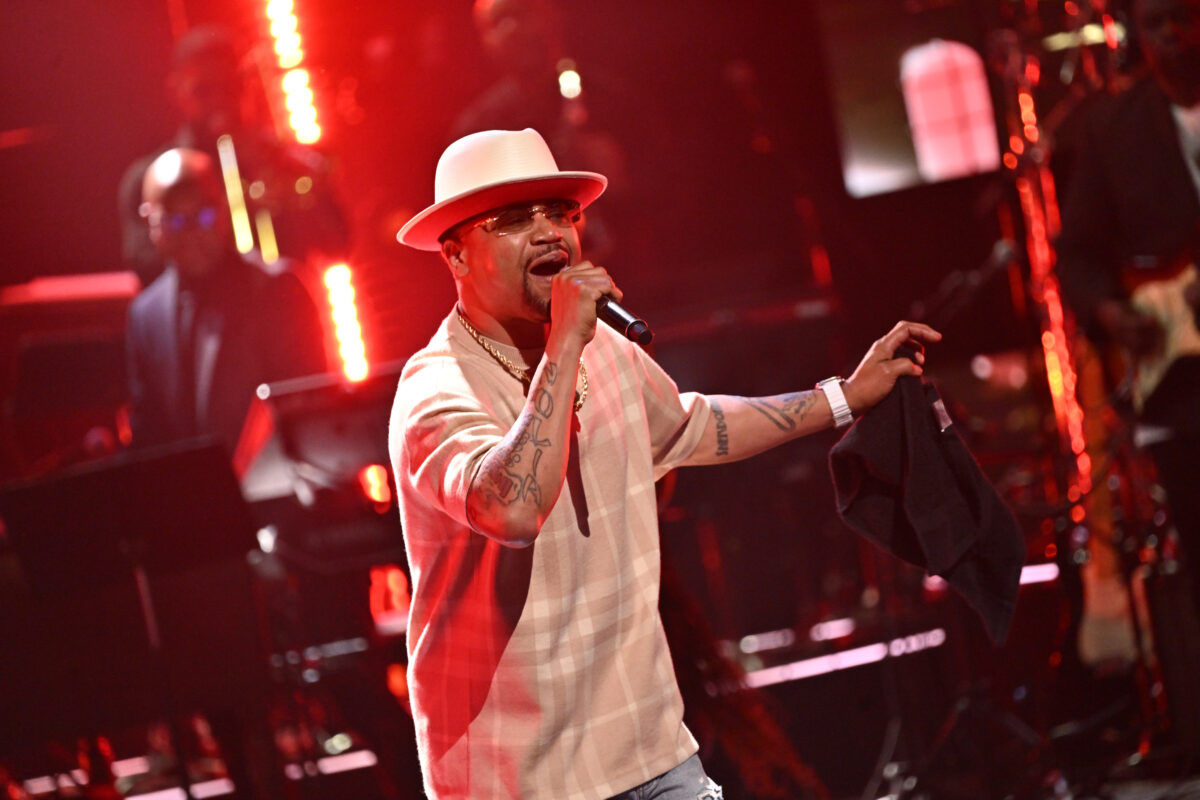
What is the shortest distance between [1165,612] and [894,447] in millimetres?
2695

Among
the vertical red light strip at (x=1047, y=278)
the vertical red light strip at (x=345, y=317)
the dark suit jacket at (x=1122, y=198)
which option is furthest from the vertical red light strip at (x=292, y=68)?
the dark suit jacket at (x=1122, y=198)

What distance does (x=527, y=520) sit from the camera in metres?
2.30

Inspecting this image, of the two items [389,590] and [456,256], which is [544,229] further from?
[389,590]

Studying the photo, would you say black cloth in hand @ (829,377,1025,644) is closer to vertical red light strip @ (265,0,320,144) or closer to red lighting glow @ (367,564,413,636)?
red lighting glow @ (367,564,413,636)

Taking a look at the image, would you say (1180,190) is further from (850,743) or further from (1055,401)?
(850,743)

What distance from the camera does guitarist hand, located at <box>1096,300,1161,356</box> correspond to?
16.1ft

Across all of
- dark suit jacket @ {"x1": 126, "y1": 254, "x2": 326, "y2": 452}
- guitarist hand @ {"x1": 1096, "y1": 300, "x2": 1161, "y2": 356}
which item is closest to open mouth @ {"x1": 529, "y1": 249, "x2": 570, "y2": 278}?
guitarist hand @ {"x1": 1096, "y1": 300, "x2": 1161, "y2": 356}

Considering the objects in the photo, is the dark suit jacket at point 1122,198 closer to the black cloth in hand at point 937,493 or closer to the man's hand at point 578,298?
the black cloth in hand at point 937,493

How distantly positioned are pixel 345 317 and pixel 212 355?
35.2 inches

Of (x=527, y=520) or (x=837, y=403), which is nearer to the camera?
(x=527, y=520)

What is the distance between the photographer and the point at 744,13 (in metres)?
9.83

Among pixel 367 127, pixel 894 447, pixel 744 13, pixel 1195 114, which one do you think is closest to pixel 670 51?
pixel 744 13

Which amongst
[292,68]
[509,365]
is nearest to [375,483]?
[509,365]

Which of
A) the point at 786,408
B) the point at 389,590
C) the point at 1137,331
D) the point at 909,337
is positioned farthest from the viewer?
the point at 389,590
